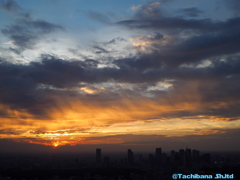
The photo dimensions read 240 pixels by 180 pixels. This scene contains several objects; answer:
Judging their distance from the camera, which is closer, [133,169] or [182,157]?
[133,169]

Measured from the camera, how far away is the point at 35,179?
50875 millimetres

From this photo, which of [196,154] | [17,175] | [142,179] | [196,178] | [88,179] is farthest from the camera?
[196,154]

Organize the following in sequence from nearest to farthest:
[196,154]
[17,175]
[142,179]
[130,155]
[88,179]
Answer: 1. [142,179]
2. [88,179]
3. [17,175]
4. [196,154]
5. [130,155]

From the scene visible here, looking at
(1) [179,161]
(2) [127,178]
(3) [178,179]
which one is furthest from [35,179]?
(1) [179,161]

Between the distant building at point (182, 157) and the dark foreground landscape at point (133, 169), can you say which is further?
the distant building at point (182, 157)

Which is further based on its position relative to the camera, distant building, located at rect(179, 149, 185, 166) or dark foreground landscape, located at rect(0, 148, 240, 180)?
distant building, located at rect(179, 149, 185, 166)

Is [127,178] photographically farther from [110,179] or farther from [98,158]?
[98,158]

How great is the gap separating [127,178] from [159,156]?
40.5m

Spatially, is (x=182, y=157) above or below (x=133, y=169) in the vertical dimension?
above

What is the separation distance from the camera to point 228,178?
39781 millimetres

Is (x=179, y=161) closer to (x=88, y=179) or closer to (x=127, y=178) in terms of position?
(x=127, y=178)

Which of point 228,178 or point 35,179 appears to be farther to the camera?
point 35,179

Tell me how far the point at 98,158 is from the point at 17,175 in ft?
162

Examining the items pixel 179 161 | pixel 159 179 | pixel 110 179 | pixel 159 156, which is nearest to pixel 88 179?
pixel 110 179
